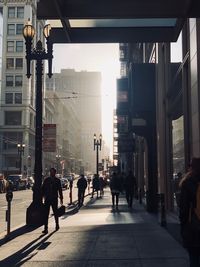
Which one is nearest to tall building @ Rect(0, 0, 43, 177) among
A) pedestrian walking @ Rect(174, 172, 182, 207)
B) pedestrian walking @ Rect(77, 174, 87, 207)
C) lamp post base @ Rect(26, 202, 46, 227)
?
pedestrian walking @ Rect(77, 174, 87, 207)

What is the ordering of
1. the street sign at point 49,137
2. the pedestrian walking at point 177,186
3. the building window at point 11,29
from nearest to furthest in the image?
1. the pedestrian walking at point 177,186
2. the street sign at point 49,137
3. the building window at point 11,29

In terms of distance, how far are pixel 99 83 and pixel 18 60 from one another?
114ft

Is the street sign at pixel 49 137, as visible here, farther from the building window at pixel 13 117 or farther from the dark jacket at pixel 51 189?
the building window at pixel 13 117

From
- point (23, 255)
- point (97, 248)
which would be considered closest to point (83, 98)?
point (97, 248)

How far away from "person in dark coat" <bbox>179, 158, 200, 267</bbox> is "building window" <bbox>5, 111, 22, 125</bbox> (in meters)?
98.8

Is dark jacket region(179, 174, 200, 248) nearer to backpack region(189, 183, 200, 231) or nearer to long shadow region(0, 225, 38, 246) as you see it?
backpack region(189, 183, 200, 231)

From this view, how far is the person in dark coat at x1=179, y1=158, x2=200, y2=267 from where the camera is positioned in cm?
557

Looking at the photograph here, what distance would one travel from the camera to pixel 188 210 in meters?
5.63

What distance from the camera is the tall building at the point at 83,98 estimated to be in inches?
5157

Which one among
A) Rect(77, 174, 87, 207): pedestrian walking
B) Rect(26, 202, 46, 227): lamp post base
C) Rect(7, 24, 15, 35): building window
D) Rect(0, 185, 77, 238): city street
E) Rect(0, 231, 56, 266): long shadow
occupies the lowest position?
Rect(0, 231, 56, 266): long shadow

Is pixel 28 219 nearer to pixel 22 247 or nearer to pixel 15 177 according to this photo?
pixel 22 247

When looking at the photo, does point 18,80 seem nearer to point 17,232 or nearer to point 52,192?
point 52,192

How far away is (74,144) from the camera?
583 ft

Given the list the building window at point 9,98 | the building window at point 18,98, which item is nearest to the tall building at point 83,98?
the building window at point 18,98
